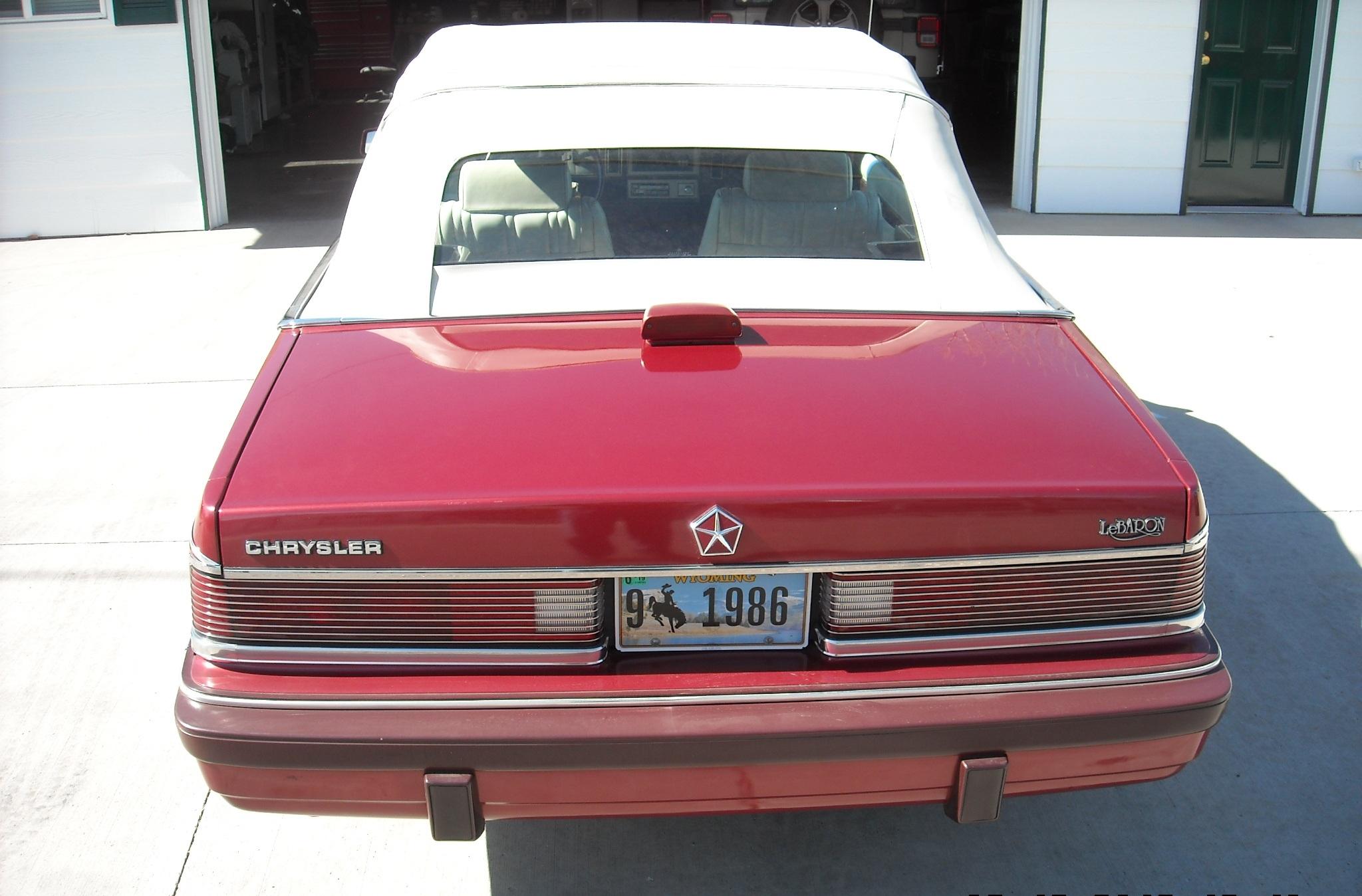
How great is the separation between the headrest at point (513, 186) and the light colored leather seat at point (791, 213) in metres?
0.41

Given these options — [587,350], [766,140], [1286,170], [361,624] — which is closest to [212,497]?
[361,624]

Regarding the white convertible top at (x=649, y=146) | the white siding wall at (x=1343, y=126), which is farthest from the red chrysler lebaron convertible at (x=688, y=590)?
the white siding wall at (x=1343, y=126)

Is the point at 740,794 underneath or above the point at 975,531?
underneath

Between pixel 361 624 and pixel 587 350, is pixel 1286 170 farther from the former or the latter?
pixel 361 624

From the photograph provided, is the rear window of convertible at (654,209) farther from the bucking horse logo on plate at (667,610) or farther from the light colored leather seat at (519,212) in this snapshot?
the bucking horse logo on plate at (667,610)

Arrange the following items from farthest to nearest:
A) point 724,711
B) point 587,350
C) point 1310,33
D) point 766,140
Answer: point 1310,33 → point 766,140 → point 587,350 → point 724,711

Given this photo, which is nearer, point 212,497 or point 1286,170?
point 212,497

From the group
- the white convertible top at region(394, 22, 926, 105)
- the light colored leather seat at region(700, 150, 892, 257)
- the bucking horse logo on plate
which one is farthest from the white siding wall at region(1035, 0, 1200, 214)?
the bucking horse logo on plate

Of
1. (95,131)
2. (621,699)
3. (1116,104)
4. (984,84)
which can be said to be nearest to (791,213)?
(621,699)

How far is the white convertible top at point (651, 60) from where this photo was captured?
128 inches

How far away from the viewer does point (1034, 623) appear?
2271mm

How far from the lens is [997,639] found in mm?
2260

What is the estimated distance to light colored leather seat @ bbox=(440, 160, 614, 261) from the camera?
3143mm

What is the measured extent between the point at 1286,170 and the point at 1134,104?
4.76 feet
